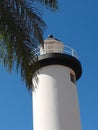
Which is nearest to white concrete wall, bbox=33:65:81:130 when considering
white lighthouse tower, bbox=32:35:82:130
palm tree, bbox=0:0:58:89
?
white lighthouse tower, bbox=32:35:82:130

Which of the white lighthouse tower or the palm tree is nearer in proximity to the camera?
the palm tree

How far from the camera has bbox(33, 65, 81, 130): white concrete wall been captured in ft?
68.6

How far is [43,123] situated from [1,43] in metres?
10.5

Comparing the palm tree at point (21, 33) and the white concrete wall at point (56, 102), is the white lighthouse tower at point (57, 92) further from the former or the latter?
the palm tree at point (21, 33)

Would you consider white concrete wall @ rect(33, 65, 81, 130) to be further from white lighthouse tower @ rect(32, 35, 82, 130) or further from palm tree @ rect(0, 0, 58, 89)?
palm tree @ rect(0, 0, 58, 89)

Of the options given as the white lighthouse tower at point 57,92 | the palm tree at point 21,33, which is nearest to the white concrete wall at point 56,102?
the white lighthouse tower at point 57,92

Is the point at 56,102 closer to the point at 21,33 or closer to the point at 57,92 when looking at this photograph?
the point at 57,92

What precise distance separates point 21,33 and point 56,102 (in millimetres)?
11099

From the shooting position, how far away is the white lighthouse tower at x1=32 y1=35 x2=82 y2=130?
21016mm

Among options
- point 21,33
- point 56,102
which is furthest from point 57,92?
point 21,33

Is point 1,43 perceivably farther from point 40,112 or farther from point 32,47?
point 40,112

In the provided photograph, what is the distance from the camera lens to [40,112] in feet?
70.5

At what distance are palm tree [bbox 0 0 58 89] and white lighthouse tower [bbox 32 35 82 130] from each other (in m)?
9.71

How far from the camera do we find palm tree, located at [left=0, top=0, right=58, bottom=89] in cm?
1092
